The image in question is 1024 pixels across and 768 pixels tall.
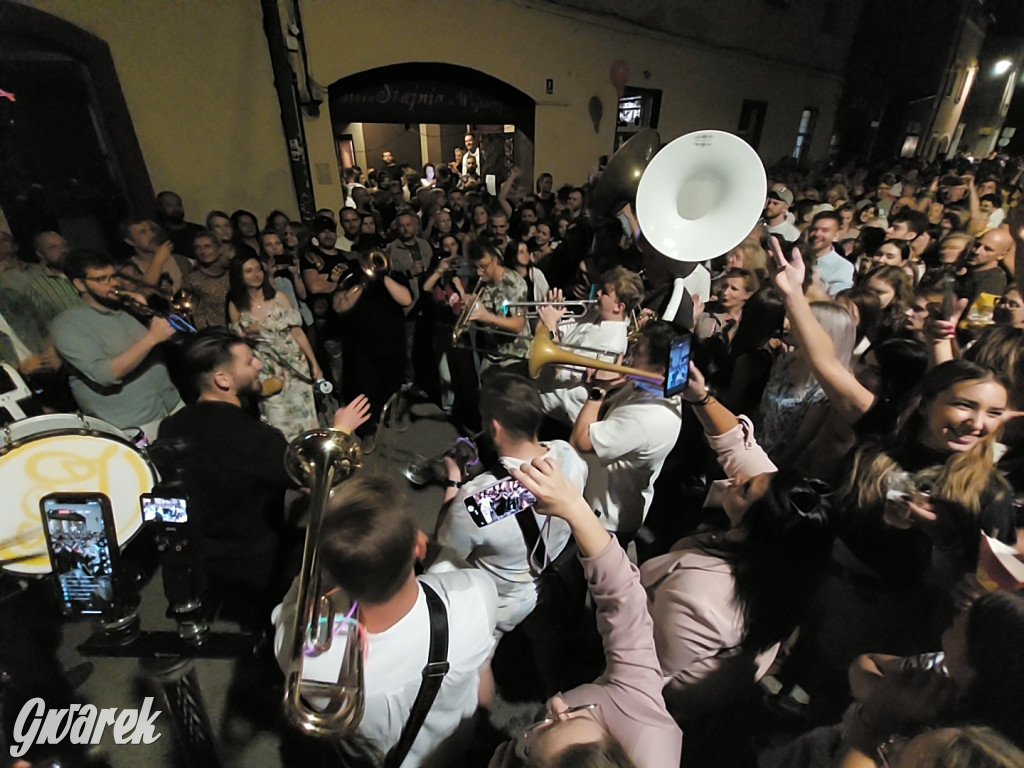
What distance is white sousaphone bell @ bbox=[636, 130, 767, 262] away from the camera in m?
2.91

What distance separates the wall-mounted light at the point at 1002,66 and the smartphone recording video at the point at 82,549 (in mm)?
31841

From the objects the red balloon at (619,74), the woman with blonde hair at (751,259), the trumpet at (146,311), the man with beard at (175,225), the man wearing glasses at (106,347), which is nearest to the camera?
the man wearing glasses at (106,347)

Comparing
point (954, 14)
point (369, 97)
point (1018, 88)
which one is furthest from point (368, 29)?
point (1018, 88)

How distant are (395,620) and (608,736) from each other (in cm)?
59

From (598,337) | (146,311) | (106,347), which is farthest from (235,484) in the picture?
(598,337)

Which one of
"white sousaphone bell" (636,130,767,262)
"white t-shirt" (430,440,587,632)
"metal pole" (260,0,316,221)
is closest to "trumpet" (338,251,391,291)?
"white sousaphone bell" (636,130,767,262)

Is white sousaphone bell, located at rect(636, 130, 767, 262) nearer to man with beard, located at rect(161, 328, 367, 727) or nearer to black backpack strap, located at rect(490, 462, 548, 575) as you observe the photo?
black backpack strap, located at rect(490, 462, 548, 575)

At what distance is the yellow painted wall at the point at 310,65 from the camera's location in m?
5.45

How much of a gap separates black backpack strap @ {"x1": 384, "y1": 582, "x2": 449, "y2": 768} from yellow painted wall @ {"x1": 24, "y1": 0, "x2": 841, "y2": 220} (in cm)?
666

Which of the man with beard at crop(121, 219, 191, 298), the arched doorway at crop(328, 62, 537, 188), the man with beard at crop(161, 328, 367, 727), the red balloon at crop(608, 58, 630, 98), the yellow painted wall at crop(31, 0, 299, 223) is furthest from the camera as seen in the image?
the red balloon at crop(608, 58, 630, 98)

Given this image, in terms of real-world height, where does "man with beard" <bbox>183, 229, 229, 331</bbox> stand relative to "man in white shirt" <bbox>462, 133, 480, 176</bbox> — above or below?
below

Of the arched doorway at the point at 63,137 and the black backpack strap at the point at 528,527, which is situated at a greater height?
the arched doorway at the point at 63,137

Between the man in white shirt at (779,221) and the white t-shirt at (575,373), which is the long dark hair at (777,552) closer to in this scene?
the white t-shirt at (575,373)

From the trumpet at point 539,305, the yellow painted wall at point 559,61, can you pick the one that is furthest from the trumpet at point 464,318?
the yellow painted wall at point 559,61
